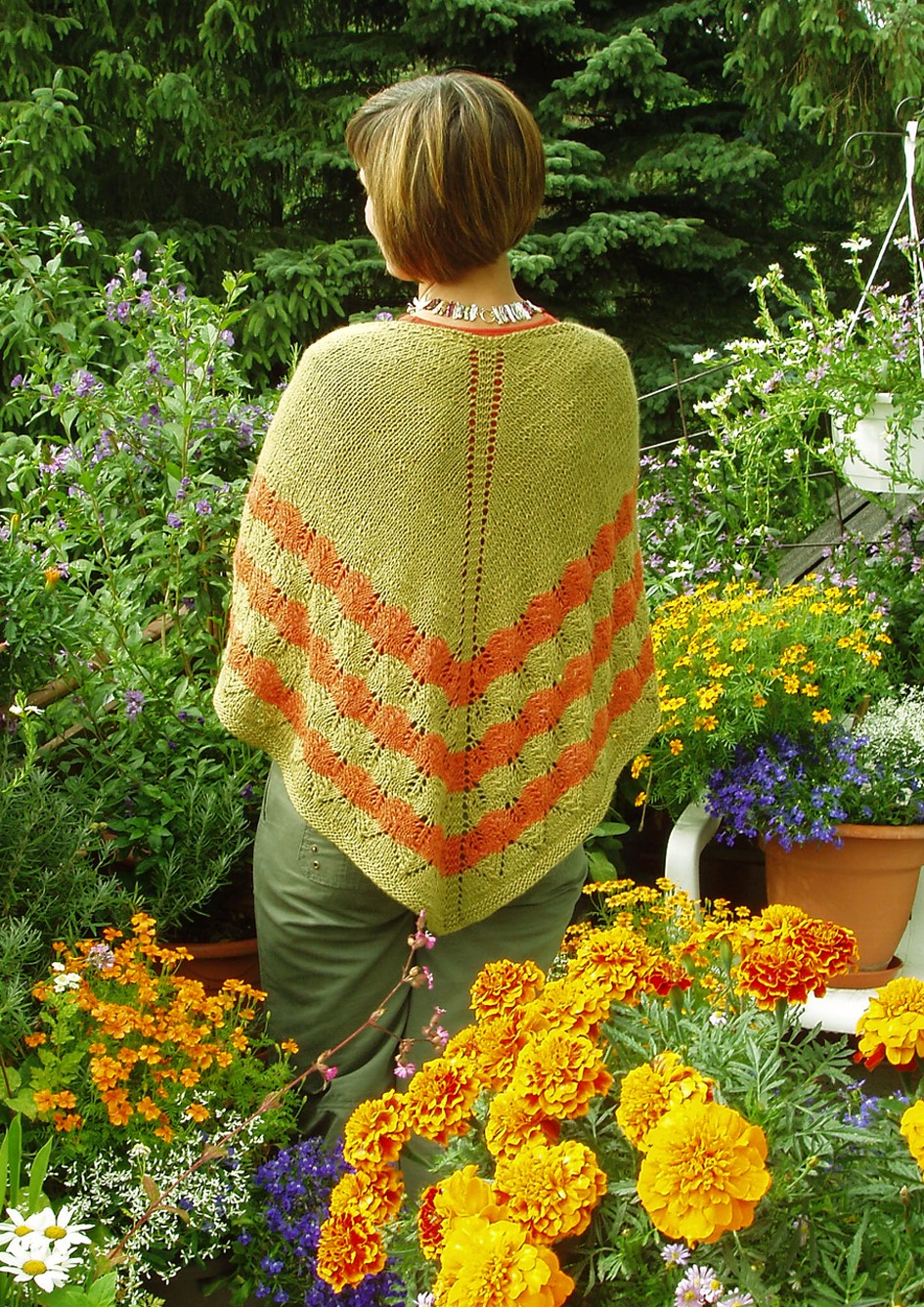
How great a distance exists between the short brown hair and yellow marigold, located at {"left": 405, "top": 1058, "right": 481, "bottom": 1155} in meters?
1.07

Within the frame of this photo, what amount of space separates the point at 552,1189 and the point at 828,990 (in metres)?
1.93

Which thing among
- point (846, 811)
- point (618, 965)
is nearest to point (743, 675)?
point (846, 811)

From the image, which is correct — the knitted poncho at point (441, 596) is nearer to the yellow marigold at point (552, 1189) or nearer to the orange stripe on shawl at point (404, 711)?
the orange stripe on shawl at point (404, 711)

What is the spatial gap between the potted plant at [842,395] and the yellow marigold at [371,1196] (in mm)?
2330

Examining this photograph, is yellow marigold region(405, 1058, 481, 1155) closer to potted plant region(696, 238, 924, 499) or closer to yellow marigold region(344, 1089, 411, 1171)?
yellow marigold region(344, 1089, 411, 1171)

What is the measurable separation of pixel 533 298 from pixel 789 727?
3.84 meters

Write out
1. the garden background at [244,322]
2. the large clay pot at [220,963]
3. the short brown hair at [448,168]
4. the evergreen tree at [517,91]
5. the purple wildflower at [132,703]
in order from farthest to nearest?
the evergreen tree at [517,91], the large clay pot at [220,963], the purple wildflower at [132,703], the garden background at [244,322], the short brown hair at [448,168]

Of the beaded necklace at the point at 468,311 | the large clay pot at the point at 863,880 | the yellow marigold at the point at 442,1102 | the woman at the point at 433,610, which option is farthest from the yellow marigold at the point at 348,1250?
the large clay pot at the point at 863,880

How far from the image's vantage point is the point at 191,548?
275 cm

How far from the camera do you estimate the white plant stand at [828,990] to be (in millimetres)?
2838

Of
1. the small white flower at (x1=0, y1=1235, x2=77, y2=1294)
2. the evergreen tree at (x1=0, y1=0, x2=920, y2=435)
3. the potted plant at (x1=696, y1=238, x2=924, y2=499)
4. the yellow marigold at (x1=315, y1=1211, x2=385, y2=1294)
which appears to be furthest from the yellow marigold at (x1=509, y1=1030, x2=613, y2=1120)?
the evergreen tree at (x1=0, y1=0, x2=920, y2=435)

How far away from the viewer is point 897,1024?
125 cm

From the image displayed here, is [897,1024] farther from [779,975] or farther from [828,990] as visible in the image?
[828,990]

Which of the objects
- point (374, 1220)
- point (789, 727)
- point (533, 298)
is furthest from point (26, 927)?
point (533, 298)
